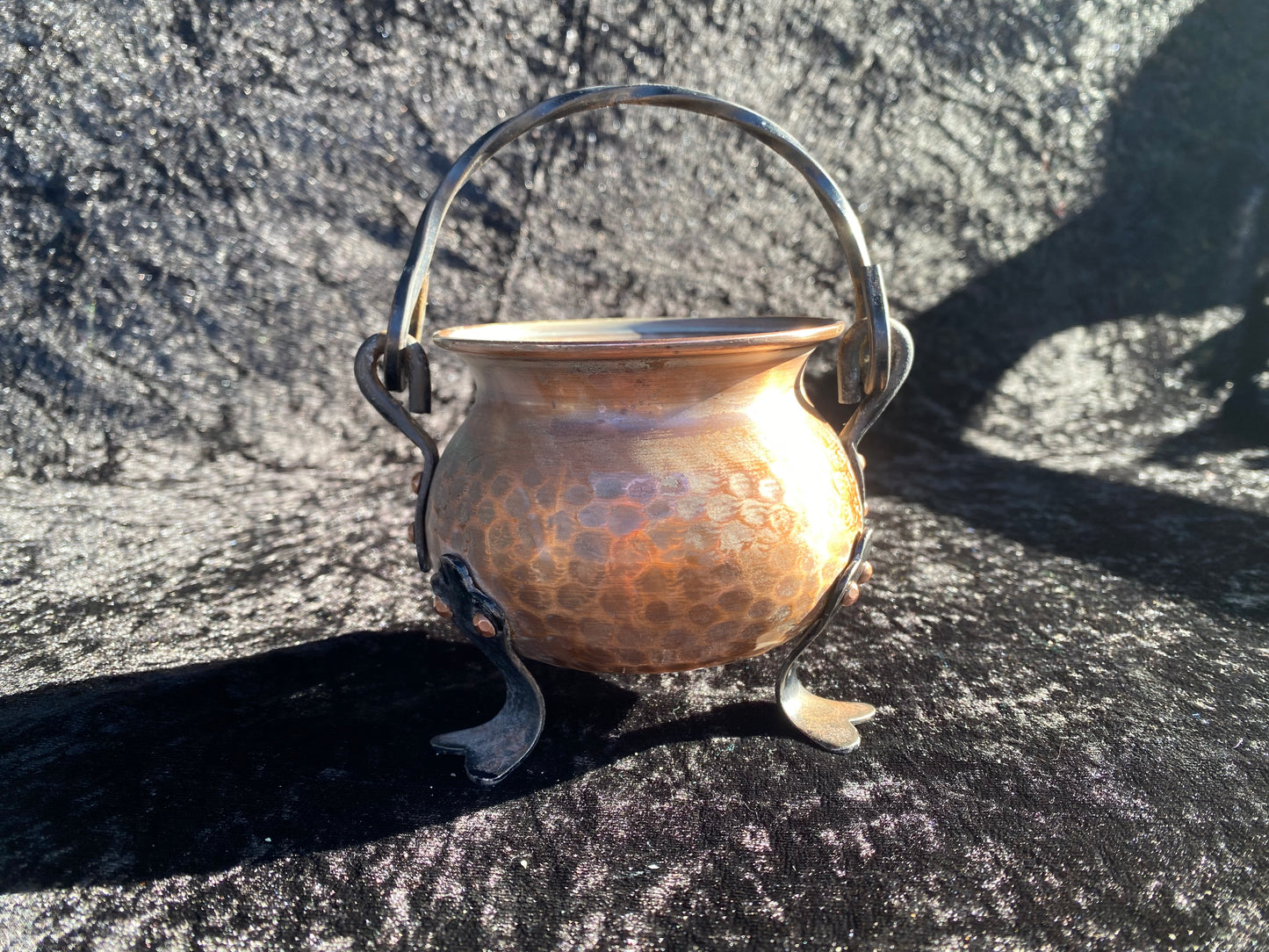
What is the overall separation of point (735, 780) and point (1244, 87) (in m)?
Answer: 3.23

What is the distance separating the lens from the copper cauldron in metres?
1.13

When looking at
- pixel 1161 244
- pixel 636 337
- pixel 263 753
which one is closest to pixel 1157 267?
pixel 1161 244

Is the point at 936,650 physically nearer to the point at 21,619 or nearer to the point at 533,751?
the point at 533,751

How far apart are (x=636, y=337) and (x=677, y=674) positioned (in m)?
0.62

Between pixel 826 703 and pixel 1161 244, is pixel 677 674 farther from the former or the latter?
pixel 1161 244

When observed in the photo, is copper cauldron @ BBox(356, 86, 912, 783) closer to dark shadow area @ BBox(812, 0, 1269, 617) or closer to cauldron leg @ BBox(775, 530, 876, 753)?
cauldron leg @ BBox(775, 530, 876, 753)

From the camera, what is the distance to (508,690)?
1316 millimetres

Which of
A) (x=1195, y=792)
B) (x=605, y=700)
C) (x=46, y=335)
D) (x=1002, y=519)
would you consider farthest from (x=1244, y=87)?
(x=46, y=335)

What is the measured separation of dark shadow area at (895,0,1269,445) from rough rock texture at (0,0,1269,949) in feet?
0.05

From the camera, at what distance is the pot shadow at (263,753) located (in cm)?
115

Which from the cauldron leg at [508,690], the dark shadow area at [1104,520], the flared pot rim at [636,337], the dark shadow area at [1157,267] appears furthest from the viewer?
the dark shadow area at [1157,267]

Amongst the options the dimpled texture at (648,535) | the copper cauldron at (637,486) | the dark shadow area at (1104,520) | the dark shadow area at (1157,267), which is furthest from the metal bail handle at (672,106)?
the dark shadow area at (1157,267)

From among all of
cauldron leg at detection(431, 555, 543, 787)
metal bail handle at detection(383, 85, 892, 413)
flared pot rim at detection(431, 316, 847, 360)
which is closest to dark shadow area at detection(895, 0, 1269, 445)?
flared pot rim at detection(431, 316, 847, 360)

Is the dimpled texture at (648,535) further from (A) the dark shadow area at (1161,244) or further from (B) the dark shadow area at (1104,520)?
(A) the dark shadow area at (1161,244)
